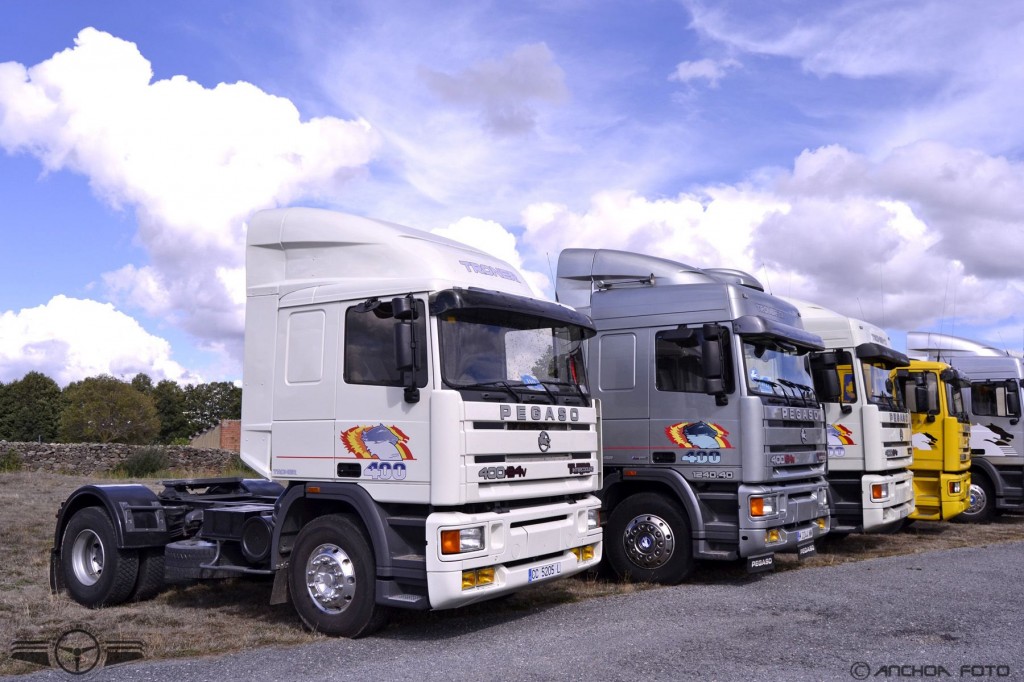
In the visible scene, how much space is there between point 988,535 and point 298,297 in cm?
1128

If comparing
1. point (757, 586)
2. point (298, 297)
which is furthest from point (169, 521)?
point (757, 586)

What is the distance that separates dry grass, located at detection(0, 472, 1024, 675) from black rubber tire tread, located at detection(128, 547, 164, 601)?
0.43ft

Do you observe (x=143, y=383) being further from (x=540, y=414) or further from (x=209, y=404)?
(x=540, y=414)

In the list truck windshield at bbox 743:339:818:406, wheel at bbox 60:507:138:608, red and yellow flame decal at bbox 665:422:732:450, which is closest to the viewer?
wheel at bbox 60:507:138:608

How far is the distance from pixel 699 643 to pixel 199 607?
463 centimetres

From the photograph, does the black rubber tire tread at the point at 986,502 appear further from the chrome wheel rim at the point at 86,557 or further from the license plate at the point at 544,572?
the chrome wheel rim at the point at 86,557

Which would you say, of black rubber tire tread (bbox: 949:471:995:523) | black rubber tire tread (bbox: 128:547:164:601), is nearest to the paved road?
black rubber tire tread (bbox: 128:547:164:601)

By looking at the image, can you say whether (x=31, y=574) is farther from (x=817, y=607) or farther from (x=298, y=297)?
(x=817, y=607)

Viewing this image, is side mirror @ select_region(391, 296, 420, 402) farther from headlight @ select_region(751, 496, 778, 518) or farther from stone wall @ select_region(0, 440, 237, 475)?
stone wall @ select_region(0, 440, 237, 475)

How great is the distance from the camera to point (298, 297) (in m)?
7.71

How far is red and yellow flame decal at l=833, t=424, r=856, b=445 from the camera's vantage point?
11398 mm

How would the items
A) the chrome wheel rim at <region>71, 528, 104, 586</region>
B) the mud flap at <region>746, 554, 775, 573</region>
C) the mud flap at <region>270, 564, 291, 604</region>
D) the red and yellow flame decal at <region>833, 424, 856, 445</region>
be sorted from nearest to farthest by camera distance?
the mud flap at <region>270, 564, 291, 604</region>, the chrome wheel rim at <region>71, 528, 104, 586</region>, the mud flap at <region>746, 554, 775, 573</region>, the red and yellow flame decal at <region>833, 424, 856, 445</region>

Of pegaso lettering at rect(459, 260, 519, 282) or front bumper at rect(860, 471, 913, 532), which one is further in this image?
front bumper at rect(860, 471, 913, 532)

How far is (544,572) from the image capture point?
7.27 metres
